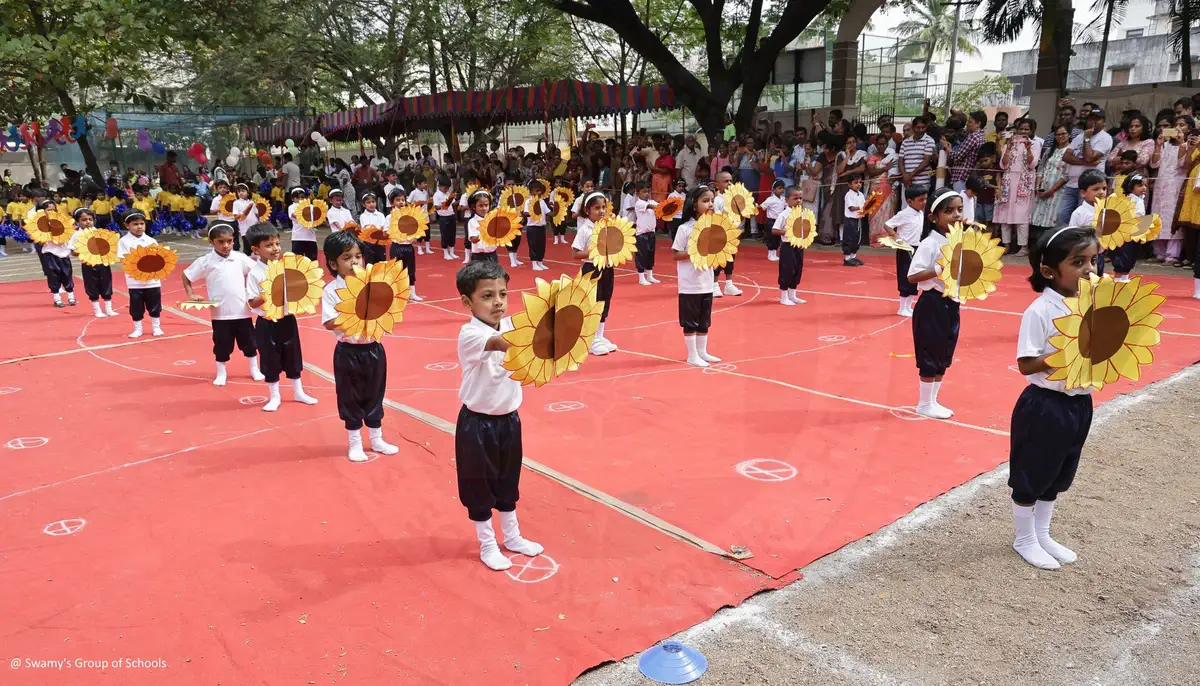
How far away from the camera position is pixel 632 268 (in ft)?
44.9

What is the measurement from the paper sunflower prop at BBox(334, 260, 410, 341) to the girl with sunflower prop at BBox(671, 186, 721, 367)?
3098mm

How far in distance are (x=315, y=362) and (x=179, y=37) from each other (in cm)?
556

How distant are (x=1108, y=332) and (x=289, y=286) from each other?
4811mm

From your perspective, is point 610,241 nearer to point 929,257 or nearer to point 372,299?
point 929,257

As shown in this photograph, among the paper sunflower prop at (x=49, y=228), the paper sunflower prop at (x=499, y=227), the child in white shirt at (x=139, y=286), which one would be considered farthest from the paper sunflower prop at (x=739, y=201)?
the paper sunflower prop at (x=49, y=228)

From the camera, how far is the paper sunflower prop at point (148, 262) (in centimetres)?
815

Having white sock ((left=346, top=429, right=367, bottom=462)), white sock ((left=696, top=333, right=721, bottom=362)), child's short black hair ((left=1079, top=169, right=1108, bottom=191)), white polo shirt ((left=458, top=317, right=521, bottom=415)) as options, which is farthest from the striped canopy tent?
white polo shirt ((left=458, top=317, right=521, bottom=415))

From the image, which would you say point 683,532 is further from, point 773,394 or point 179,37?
point 179,37

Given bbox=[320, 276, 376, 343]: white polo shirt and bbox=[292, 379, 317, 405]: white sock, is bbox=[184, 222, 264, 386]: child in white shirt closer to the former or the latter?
bbox=[292, 379, 317, 405]: white sock

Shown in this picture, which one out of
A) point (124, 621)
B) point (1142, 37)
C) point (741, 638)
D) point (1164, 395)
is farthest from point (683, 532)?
point (1142, 37)

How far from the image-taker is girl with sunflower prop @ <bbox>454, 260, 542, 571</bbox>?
3.62m

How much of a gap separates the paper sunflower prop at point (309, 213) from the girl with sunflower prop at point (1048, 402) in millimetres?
10107

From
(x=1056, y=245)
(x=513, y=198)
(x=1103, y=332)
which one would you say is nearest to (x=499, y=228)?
(x=513, y=198)

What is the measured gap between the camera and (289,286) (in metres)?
5.62
